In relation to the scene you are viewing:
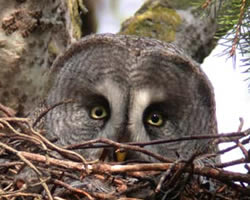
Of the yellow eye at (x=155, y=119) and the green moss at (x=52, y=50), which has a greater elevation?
the green moss at (x=52, y=50)

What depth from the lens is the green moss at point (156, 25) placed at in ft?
15.3

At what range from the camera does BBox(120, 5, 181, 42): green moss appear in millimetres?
4660

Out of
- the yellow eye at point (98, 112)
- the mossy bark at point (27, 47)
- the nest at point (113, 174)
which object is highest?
the mossy bark at point (27, 47)

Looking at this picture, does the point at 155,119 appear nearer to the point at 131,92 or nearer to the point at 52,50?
the point at 131,92

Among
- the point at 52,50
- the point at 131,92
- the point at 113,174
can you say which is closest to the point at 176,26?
the point at 52,50

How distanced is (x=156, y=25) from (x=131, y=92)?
4.16ft

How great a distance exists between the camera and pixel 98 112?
11.8ft

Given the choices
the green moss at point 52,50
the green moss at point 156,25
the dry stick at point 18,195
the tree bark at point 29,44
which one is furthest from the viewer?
the green moss at point 156,25

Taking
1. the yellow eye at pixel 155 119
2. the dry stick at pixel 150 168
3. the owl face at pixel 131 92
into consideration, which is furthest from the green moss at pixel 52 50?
the dry stick at pixel 150 168

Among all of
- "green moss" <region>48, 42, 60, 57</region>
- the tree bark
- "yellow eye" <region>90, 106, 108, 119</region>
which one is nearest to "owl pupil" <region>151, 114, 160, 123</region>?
"yellow eye" <region>90, 106, 108, 119</region>

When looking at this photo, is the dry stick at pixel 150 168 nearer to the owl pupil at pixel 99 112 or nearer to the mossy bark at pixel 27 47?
the owl pupil at pixel 99 112

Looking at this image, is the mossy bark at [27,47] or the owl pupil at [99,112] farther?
the mossy bark at [27,47]

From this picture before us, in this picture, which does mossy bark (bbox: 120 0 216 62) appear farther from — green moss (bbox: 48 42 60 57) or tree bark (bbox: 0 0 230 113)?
green moss (bbox: 48 42 60 57)

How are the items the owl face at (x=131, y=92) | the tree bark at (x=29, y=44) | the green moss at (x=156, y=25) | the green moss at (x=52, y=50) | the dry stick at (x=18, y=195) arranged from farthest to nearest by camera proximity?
1. the green moss at (x=156, y=25)
2. the green moss at (x=52, y=50)
3. the tree bark at (x=29, y=44)
4. the owl face at (x=131, y=92)
5. the dry stick at (x=18, y=195)
